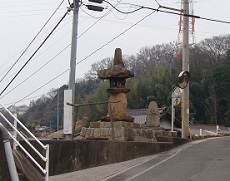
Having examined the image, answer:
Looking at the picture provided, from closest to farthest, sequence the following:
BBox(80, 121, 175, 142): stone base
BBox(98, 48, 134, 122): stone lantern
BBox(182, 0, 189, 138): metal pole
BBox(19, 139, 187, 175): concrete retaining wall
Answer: BBox(19, 139, 187, 175): concrete retaining wall
BBox(80, 121, 175, 142): stone base
BBox(98, 48, 134, 122): stone lantern
BBox(182, 0, 189, 138): metal pole

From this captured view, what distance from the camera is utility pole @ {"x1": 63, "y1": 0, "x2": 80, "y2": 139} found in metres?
13.7

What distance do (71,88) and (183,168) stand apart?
5.33m

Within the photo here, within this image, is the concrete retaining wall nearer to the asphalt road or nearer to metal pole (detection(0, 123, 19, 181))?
the asphalt road

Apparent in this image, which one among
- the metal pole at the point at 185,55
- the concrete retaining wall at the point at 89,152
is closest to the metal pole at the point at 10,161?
the concrete retaining wall at the point at 89,152

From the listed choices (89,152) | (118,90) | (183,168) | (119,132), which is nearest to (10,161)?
(183,168)

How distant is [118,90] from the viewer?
16531 mm

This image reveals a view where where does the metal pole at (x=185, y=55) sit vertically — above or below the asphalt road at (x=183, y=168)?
above

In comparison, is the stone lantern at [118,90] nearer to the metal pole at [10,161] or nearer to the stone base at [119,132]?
the stone base at [119,132]

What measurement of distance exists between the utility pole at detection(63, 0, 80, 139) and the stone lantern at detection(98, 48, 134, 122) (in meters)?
1.94

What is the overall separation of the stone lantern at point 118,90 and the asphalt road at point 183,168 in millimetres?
2407

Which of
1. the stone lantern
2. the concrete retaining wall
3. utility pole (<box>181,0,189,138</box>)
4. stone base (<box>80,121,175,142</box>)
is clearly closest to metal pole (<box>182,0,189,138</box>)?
utility pole (<box>181,0,189,138</box>)

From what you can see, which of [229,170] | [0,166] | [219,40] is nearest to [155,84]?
[219,40]

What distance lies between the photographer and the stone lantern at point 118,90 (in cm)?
1616

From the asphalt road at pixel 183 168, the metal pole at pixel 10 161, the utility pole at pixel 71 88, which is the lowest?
the asphalt road at pixel 183 168
